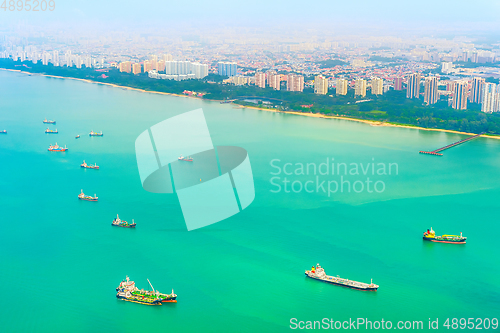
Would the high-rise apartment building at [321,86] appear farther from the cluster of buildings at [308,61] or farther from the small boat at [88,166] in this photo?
the small boat at [88,166]

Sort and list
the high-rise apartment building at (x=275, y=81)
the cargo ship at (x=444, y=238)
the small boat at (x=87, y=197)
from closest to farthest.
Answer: the cargo ship at (x=444, y=238), the small boat at (x=87, y=197), the high-rise apartment building at (x=275, y=81)

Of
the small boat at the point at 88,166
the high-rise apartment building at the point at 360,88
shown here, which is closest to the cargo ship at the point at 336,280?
the small boat at the point at 88,166

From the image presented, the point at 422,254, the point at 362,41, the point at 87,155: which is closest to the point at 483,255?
the point at 422,254

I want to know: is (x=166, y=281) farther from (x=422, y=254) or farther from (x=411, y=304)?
(x=422, y=254)

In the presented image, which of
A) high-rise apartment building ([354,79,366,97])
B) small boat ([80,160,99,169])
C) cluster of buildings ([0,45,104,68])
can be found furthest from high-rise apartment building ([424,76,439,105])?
cluster of buildings ([0,45,104,68])

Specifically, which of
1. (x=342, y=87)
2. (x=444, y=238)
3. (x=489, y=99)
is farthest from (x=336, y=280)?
(x=342, y=87)

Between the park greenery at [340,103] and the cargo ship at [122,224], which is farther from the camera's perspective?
the park greenery at [340,103]

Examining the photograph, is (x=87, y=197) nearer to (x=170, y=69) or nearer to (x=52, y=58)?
(x=170, y=69)
